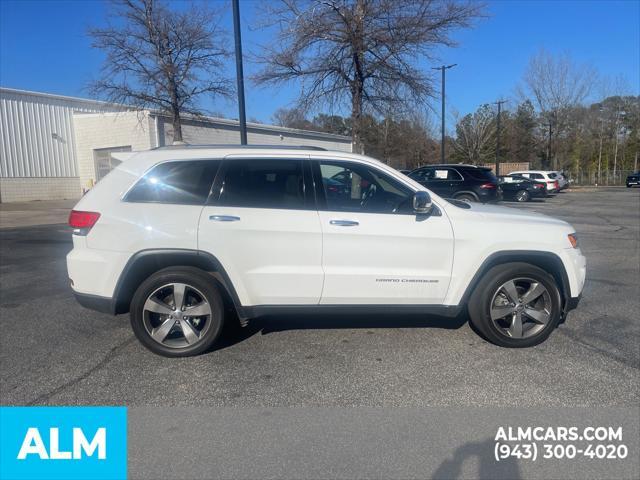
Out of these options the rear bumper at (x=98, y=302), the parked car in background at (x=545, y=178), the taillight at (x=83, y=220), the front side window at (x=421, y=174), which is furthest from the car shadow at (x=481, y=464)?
the parked car in background at (x=545, y=178)

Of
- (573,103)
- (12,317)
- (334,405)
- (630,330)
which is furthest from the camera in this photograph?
(573,103)

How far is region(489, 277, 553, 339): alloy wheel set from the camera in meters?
4.34

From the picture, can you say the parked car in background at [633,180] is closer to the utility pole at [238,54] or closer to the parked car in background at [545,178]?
the parked car in background at [545,178]

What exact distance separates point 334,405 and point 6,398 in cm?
245

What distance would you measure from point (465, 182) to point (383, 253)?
13.1 meters

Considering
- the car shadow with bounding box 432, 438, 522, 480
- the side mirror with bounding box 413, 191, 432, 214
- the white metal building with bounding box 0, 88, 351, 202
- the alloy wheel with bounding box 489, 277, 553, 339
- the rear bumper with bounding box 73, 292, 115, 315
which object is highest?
the white metal building with bounding box 0, 88, 351, 202

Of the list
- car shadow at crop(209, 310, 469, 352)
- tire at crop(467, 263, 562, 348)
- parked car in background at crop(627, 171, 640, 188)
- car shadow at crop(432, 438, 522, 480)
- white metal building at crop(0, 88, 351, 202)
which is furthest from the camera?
parked car in background at crop(627, 171, 640, 188)

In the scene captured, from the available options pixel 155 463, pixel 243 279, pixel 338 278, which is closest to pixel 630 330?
pixel 338 278

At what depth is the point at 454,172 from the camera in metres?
16.7

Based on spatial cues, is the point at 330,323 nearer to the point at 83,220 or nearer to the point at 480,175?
the point at 83,220

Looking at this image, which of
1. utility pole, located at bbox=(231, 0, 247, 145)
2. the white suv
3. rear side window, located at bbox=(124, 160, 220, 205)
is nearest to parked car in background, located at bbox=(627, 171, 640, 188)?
utility pole, located at bbox=(231, 0, 247, 145)

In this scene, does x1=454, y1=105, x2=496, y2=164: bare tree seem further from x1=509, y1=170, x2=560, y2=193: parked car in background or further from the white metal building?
the white metal building

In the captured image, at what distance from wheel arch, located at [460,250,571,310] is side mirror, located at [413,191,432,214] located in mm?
727

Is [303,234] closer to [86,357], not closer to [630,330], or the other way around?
[86,357]
